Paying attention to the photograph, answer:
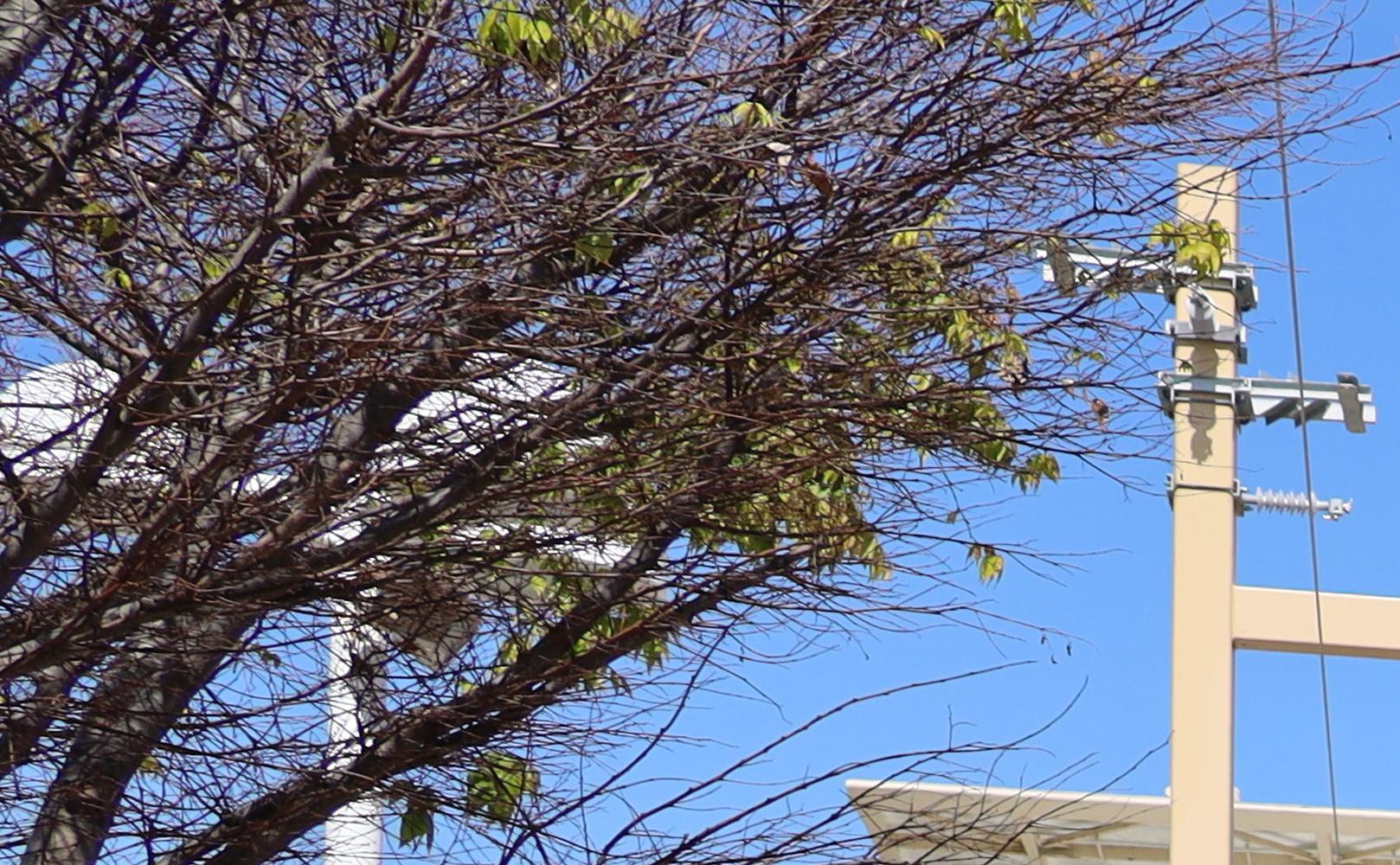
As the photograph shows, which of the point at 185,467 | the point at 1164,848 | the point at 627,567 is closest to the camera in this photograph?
the point at 185,467

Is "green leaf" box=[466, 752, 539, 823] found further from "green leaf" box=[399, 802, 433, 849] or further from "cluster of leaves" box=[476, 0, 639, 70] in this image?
"cluster of leaves" box=[476, 0, 639, 70]

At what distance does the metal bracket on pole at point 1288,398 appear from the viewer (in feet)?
29.9

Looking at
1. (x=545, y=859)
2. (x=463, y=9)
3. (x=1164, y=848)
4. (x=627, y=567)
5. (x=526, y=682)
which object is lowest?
(x=545, y=859)

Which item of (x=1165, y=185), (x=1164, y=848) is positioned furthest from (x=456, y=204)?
(x=1164, y=848)

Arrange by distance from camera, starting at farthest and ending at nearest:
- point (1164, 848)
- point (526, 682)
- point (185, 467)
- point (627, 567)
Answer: point (1164, 848), point (627, 567), point (526, 682), point (185, 467)

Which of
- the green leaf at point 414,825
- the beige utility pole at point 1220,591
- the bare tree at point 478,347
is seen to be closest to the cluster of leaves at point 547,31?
the bare tree at point 478,347

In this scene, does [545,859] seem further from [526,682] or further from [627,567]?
[627,567]

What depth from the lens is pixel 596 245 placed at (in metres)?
4.58

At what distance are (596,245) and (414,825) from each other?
1529 mm

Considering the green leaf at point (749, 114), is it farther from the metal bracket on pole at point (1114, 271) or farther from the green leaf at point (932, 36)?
the metal bracket on pole at point (1114, 271)

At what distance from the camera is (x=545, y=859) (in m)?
4.48

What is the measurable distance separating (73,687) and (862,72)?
8.24ft

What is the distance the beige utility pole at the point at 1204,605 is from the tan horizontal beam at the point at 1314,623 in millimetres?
180

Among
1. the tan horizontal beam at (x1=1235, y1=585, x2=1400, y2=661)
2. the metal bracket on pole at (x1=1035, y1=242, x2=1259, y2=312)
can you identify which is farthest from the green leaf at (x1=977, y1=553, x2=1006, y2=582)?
the tan horizontal beam at (x1=1235, y1=585, x2=1400, y2=661)
